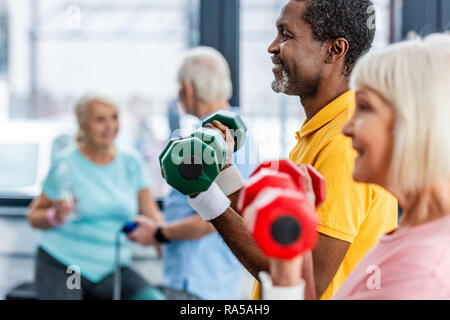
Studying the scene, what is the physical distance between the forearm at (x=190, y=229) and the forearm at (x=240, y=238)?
2.95 feet

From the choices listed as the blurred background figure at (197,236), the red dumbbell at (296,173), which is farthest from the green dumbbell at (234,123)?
the blurred background figure at (197,236)

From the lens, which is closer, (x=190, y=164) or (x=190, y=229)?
(x=190, y=164)

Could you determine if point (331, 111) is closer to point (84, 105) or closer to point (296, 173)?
point (296, 173)

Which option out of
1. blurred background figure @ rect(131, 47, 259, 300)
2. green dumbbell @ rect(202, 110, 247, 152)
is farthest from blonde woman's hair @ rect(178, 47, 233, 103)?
green dumbbell @ rect(202, 110, 247, 152)

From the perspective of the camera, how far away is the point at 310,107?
1.11m

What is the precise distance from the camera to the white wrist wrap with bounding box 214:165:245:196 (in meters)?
1.04

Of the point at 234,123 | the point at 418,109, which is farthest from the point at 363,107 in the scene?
the point at 234,123

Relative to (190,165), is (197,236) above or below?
below

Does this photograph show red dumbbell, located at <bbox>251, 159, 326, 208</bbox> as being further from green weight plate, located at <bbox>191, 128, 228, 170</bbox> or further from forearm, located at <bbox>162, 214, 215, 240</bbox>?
forearm, located at <bbox>162, 214, 215, 240</bbox>

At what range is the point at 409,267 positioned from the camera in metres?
0.65

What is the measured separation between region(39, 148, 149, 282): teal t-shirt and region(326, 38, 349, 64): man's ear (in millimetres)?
1429
